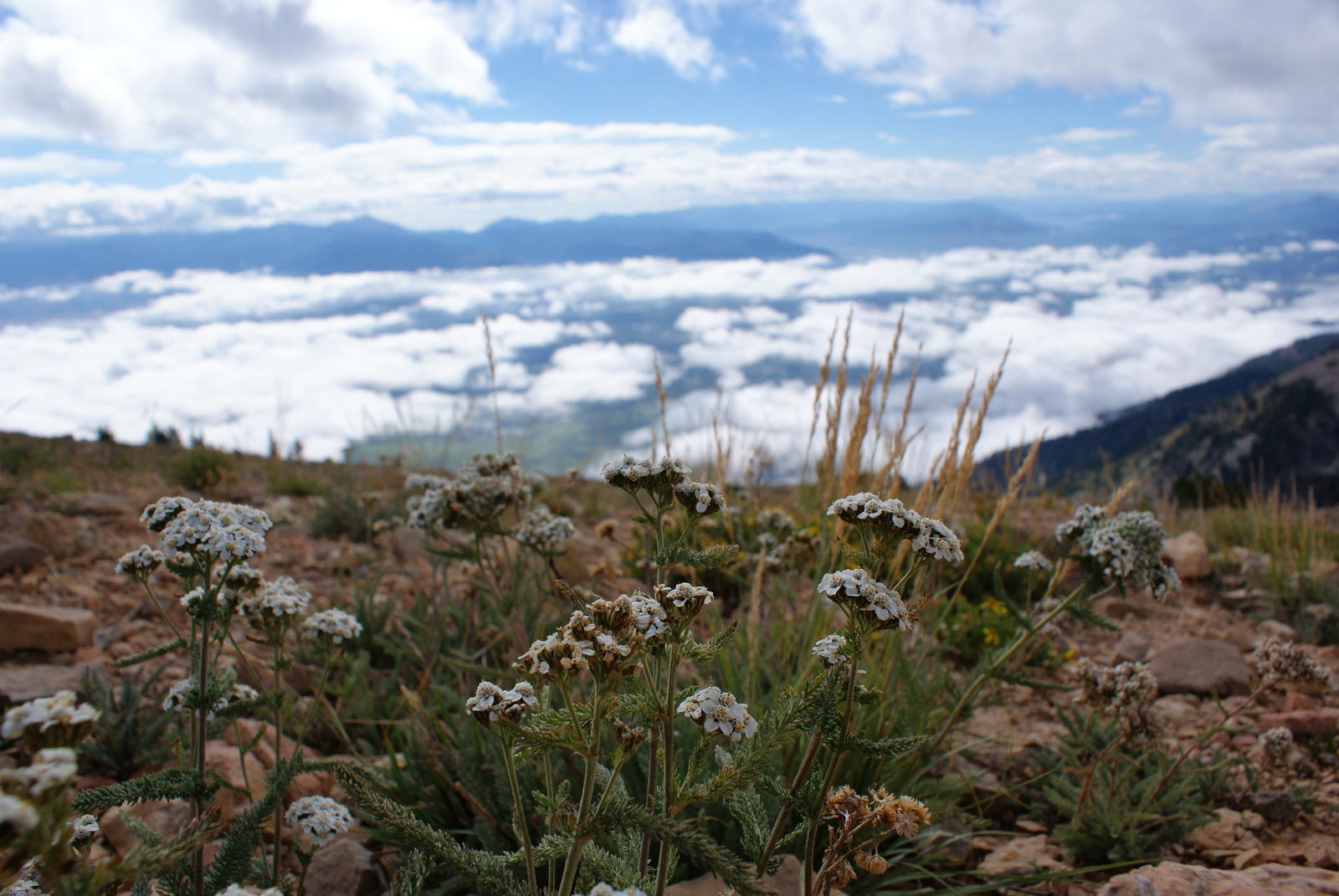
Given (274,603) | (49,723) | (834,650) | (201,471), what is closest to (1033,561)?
(834,650)

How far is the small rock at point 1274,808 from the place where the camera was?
3.22 meters

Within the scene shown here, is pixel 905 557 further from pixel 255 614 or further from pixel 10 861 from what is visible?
pixel 10 861

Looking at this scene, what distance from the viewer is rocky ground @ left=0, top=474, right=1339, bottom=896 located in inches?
114

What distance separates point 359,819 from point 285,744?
1012 mm

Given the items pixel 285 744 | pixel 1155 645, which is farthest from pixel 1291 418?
pixel 285 744

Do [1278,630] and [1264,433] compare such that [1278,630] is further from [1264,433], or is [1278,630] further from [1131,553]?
[1264,433]

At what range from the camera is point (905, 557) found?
13.3 ft

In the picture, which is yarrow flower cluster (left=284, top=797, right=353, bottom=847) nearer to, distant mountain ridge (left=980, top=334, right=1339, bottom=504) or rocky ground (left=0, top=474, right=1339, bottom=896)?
rocky ground (left=0, top=474, right=1339, bottom=896)

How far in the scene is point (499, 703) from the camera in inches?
59.2

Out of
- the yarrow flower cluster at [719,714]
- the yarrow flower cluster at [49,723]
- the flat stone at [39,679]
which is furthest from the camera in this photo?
the flat stone at [39,679]

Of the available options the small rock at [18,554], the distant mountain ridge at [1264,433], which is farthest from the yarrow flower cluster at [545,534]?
the distant mountain ridge at [1264,433]

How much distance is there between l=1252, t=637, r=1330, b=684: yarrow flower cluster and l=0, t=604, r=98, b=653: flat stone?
659 cm

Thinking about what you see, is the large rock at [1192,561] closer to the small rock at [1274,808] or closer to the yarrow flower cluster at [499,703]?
the small rock at [1274,808]

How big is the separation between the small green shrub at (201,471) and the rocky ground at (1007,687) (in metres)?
1.35
